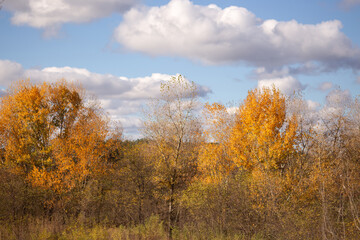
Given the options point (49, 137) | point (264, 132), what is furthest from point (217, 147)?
point (49, 137)

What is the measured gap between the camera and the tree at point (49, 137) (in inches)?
1251

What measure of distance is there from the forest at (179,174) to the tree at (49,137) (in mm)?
128

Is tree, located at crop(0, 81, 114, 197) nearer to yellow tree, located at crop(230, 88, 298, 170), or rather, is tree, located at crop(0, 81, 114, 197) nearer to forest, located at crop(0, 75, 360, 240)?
forest, located at crop(0, 75, 360, 240)

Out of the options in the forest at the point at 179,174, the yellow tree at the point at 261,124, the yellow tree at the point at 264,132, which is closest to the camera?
the forest at the point at 179,174

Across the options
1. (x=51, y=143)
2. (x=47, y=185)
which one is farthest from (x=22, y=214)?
(x=51, y=143)

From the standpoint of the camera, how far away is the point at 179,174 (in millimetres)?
22484

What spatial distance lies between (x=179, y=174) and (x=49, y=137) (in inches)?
755

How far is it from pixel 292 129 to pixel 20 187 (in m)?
25.0

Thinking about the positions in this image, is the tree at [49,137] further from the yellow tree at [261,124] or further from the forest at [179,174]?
the yellow tree at [261,124]

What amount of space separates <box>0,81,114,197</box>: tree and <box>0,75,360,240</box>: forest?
128 millimetres

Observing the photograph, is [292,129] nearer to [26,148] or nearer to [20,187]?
[20,187]

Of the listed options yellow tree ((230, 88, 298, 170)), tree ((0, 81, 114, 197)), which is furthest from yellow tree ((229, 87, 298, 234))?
tree ((0, 81, 114, 197))

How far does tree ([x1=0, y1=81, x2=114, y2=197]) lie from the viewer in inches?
1251

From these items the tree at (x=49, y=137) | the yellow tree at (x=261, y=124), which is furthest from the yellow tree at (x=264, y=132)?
the tree at (x=49, y=137)
